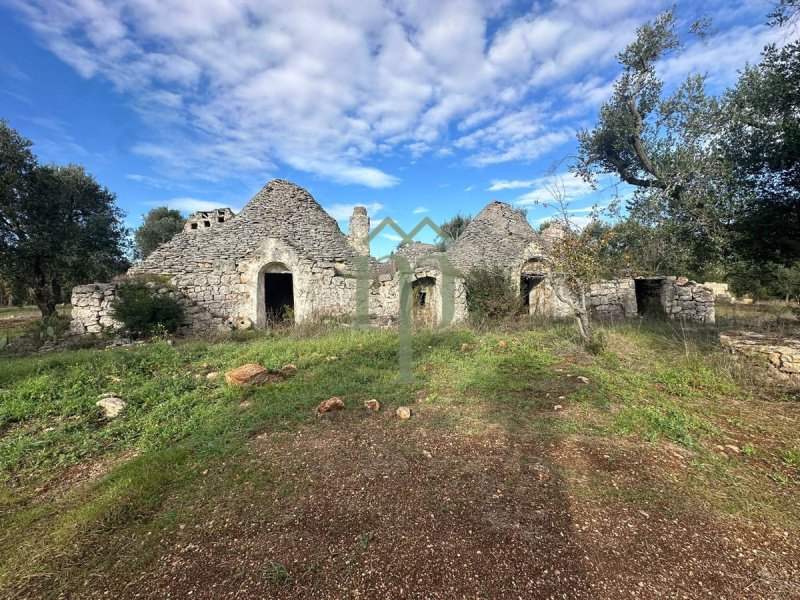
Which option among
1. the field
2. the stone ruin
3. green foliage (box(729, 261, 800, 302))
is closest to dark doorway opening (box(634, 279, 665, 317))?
the stone ruin

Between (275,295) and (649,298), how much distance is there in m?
14.6

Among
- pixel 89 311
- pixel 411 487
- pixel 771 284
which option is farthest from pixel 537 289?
pixel 89 311

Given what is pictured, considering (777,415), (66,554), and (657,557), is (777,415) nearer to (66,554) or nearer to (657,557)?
(657,557)

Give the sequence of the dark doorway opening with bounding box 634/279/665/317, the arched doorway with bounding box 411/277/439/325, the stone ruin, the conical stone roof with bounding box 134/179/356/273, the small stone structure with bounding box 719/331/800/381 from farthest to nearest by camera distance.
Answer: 1. the arched doorway with bounding box 411/277/439/325
2. the dark doorway opening with bounding box 634/279/665/317
3. the conical stone roof with bounding box 134/179/356/273
4. the stone ruin
5. the small stone structure with bounding box 719/331/800/381

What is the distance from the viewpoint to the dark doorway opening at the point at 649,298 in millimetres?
11844

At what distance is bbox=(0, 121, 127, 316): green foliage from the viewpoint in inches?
451

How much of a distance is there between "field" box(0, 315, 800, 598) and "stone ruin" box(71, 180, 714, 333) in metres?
5.59

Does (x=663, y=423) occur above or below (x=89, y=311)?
below

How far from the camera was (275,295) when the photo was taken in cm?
1373

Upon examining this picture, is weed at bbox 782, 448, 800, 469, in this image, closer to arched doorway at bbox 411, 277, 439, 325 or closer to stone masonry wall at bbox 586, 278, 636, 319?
arched doorway at bbox 411, 277, 439, 325

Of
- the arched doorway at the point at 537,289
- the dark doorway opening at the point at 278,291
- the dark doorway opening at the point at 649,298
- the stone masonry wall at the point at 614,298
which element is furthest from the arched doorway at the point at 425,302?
the dark doorway opening at the point at 649,298

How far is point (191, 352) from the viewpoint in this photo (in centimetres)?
677

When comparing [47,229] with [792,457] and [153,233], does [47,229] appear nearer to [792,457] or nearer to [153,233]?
[153,233]

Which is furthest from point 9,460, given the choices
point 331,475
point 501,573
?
point 501,573
